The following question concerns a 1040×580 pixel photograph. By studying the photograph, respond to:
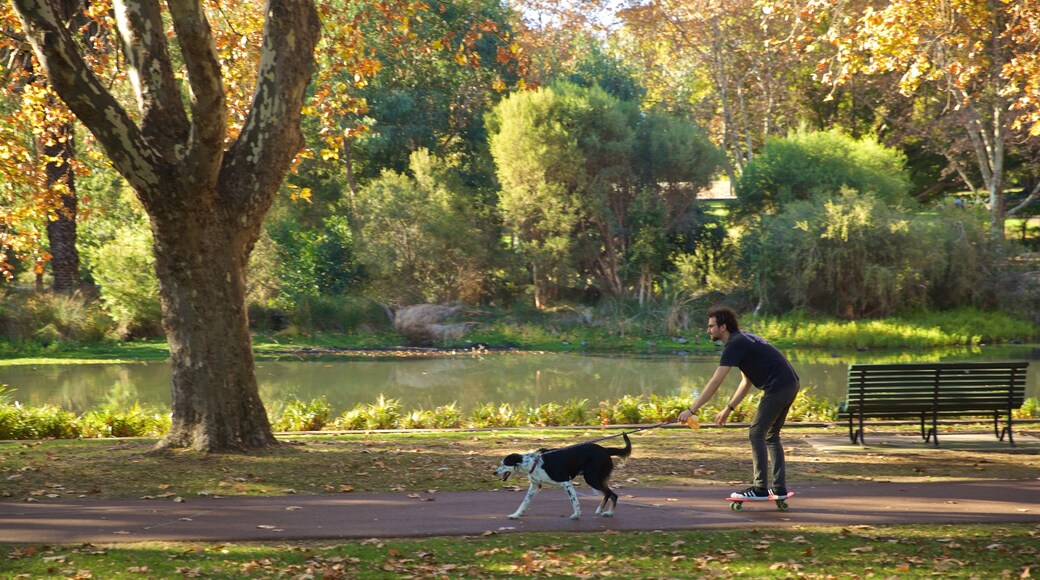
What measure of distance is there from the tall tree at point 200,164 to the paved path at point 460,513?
75.7 inches

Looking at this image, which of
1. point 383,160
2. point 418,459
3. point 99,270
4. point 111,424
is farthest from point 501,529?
point 383,160

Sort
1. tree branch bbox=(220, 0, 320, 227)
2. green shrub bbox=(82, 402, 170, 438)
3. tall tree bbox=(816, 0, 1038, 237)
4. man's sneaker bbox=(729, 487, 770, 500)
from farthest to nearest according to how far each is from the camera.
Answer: tall tree bbox=(816, 0, 1038, 237) → green shrub bbox=(82, 402, 170, 438) → tree branch bbox=(220, 0, 320, 227) → man's sneaker bbox=(729, 487, 770, 500)

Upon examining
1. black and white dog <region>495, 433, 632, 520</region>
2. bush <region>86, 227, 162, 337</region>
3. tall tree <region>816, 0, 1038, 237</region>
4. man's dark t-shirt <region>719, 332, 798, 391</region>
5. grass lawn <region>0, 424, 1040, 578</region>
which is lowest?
grass lawn <region>0, 424, 1040, 578</region>

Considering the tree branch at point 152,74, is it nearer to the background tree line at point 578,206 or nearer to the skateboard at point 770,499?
the skateboard at point 770,499

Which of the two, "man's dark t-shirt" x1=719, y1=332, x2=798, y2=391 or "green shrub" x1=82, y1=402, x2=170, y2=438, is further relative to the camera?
"green shrub" x1=82, y1=402, x2=170, y2=438

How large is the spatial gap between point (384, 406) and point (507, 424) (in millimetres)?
1901

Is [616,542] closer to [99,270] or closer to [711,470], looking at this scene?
[711,470]

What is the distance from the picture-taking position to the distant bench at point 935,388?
11.7 m

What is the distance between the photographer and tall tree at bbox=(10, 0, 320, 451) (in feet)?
32.5

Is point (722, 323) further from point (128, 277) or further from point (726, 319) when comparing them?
point (128, 277)

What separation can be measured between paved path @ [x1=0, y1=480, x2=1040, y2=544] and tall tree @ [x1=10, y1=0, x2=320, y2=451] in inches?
75.7

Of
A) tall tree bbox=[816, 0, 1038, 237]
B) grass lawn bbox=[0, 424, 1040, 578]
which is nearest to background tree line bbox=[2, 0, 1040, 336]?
tall tree bbox=[816, 0, 1038, 237]

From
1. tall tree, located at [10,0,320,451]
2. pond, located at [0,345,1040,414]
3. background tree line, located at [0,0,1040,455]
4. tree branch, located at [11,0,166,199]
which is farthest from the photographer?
background tree line, located at [0,0,1040,455]

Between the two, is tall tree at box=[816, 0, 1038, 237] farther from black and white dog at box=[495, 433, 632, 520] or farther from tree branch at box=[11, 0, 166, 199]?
tree branch at box=[11, 0, 166, 199]
